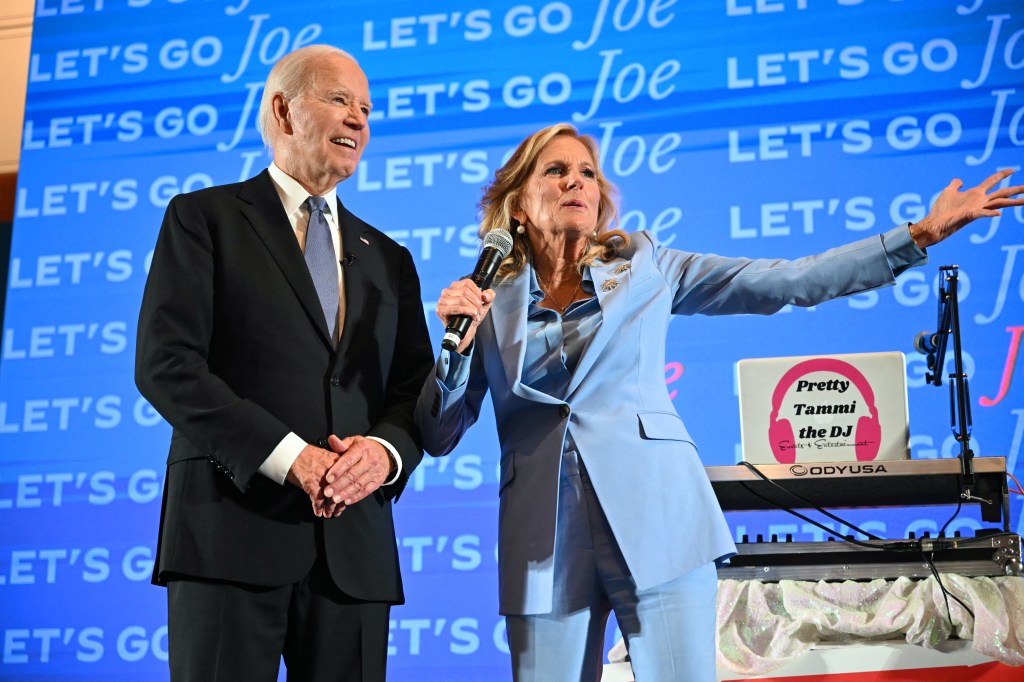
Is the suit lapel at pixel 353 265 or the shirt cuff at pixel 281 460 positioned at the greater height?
the suit lapel at pixel 353 265

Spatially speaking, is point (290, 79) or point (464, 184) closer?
point (290, 79)

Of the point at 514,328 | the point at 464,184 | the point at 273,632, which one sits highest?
the point at 464,184

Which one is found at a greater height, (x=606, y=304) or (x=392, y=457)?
(x=606, y=304)

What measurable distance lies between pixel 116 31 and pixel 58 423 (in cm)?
166

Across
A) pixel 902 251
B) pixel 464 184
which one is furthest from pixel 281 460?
pixel 464 184

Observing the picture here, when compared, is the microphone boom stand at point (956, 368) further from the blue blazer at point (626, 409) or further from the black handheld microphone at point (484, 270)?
the black handheld microphone at point (484, 270)

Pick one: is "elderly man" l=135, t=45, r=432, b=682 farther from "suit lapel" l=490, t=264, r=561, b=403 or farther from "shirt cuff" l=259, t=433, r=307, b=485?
"suit lapel" l=490, t=264, r=561, b=403

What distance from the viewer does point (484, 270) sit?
6.32 ft

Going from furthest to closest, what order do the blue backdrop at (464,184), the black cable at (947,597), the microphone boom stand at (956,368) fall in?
1. the blue backdrop at (464,184)
2. the microphone boom stand at (956,368)
3. the black cable at (947,597)

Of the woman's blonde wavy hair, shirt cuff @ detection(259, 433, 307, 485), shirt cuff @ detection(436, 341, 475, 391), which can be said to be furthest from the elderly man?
the woman's blonde wavy hair

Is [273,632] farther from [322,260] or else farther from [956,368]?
[956,368]

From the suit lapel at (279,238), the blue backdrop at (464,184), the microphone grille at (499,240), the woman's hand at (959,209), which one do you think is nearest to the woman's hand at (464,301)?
the microphone grille at (499,240)

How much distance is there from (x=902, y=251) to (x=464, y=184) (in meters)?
2.36

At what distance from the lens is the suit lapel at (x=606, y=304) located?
6.23 feet
